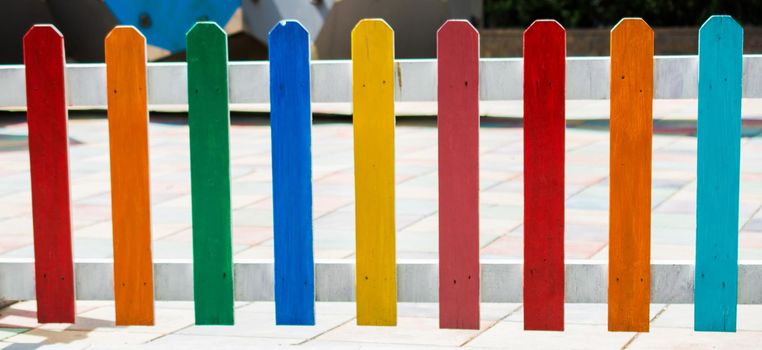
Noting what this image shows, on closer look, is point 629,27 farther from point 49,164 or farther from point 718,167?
point 49,164

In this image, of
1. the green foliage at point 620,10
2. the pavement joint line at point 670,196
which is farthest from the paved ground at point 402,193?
the green foliage at point 620,10

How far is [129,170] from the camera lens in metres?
4.25

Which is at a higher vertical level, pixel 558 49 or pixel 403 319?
pixel 558 49

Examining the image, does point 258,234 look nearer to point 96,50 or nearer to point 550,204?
point 550,204

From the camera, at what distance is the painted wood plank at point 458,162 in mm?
4059

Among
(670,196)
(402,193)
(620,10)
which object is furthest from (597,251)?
(620,10)

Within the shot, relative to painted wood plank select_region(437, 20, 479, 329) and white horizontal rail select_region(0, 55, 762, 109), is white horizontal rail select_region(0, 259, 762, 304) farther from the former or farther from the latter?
white horizontal rail select_region(0, 55, 762, 109)

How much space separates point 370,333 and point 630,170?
3.51 feet

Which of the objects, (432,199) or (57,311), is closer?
(57,311)

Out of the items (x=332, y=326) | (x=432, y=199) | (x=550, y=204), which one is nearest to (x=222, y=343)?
(x=332, y=326)

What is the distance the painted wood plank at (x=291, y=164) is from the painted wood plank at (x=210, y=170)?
17cm

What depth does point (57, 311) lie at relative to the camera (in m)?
4.42

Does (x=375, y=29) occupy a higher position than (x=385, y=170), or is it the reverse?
(x=375, y=29)

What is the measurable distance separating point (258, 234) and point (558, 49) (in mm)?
2967
